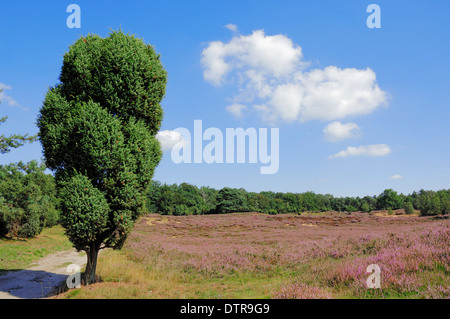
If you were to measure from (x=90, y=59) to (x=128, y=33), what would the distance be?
7.72 ft

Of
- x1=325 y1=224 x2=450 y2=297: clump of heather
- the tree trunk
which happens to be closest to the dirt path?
the tree trunk

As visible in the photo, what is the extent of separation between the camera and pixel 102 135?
1069 centimetres

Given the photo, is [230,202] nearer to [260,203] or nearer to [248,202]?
[248,202]

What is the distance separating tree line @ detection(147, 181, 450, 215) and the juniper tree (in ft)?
254

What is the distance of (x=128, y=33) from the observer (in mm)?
13023

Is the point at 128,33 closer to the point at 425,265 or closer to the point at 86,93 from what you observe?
the point at 86,93

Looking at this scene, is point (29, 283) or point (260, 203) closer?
point (29, 283)

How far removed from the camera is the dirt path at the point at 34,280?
37.2ft

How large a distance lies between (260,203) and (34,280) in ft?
327

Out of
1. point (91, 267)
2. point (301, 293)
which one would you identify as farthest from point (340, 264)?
point (91, 267)

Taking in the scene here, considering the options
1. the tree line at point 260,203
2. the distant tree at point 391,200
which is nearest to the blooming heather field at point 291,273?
the tree line at point 260,203

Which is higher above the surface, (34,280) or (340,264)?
(340,264)

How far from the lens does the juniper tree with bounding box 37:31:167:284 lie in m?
10.5

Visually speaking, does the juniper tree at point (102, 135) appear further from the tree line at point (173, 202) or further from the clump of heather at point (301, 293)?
the clump of heather at point (301, 293)
